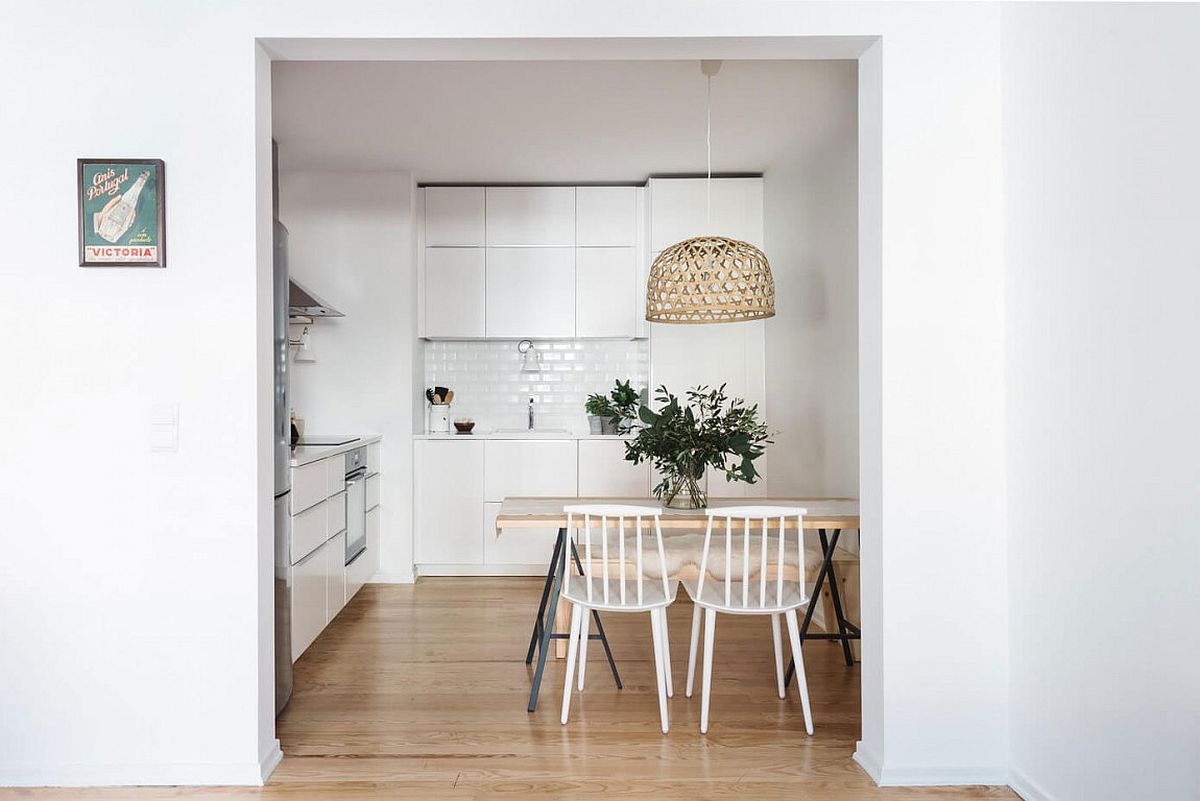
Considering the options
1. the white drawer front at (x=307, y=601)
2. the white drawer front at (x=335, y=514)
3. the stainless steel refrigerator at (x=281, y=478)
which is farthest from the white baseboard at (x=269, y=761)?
the white drawer front at (x=335, y=514)

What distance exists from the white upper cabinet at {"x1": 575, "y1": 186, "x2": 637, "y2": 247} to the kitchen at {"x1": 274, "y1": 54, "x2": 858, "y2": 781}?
0.5 inches

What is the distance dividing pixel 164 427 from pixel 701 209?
3480mm

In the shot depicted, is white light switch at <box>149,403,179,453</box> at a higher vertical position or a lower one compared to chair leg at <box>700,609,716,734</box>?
higher

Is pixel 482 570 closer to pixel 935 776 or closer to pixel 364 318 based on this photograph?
pixel 364 318

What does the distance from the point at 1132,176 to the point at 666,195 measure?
3358 millimetres

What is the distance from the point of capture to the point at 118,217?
2309 millimetres

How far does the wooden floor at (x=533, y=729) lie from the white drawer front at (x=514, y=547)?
1078mm

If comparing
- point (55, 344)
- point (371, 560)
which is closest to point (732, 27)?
point (55, 344)

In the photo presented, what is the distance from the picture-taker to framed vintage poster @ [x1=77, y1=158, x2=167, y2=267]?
2305 mm

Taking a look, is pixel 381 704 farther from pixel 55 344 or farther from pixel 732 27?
pixel 732 27

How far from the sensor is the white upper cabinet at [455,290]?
5.18 meters

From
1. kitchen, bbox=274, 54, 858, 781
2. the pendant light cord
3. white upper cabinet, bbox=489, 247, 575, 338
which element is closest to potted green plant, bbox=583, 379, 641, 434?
kitchen, bbox=274, 54, 858, 781

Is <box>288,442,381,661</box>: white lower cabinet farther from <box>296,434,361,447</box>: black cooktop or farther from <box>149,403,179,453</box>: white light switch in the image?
<box>149,403,179,453</box>: white light switch

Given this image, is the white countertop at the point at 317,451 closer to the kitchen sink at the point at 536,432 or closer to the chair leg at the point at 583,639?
the kitchen sink at the point at 536,432
